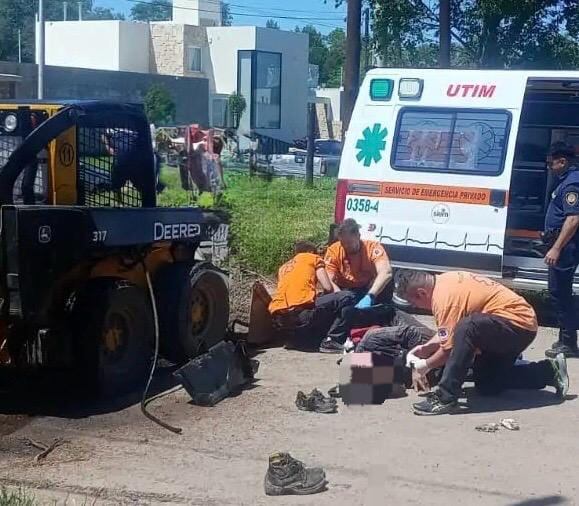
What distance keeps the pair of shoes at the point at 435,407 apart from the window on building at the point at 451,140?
3720 millimetres

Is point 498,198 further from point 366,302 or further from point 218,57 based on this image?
point 218,57

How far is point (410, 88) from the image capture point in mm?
11156

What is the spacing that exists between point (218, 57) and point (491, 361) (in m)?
56.0

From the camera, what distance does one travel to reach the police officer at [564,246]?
30.3ft

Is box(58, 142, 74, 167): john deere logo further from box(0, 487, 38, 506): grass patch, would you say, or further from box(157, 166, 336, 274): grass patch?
box(157, 166, 336, 274): grass patch

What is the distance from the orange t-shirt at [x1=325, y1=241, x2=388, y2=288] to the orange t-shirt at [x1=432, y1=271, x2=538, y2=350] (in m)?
2.18

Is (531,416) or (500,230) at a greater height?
(500,230)

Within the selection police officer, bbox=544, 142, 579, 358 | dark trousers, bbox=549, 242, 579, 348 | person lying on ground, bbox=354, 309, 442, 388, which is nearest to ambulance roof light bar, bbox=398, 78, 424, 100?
police officer, bbox=544, 142, 579, 358

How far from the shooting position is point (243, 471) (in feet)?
20.5

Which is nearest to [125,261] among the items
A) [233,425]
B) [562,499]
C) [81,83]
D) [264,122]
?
[233,425]

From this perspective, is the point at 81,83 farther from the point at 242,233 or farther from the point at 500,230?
the point at 500,230

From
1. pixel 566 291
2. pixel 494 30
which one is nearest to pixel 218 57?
pixel 494 30

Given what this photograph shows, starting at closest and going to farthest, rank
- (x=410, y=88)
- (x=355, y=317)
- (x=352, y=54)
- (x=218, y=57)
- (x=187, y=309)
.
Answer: (x=187, y=309) < (x=355, y=317) < (x=410, y=88) < (x=352, y=54) < (x=218, y=57)

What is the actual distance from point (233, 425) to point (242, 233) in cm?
678
